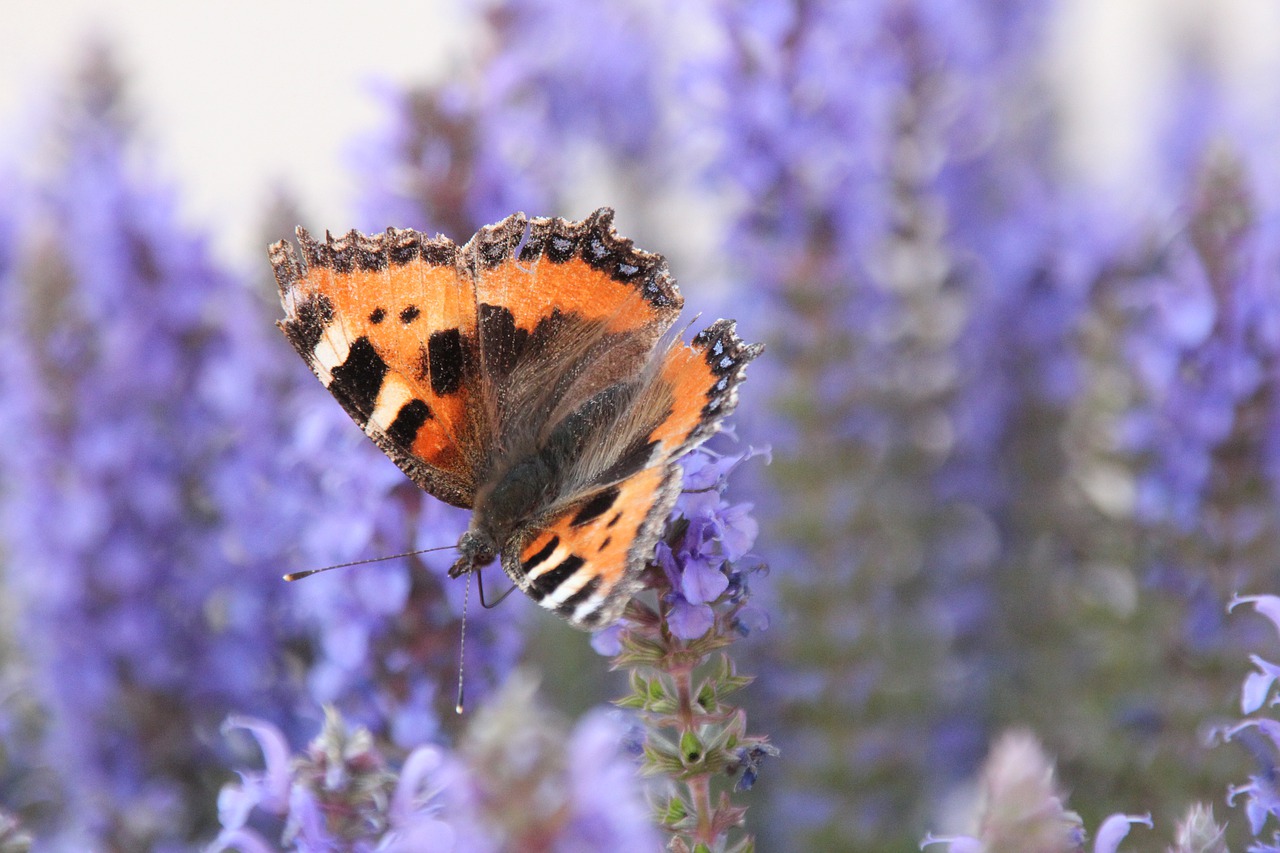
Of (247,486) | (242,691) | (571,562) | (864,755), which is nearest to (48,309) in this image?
(247,486)

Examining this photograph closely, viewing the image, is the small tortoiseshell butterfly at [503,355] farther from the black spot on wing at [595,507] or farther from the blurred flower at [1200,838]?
the blurred flower at [1200,838]

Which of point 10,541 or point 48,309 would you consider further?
point 10,541

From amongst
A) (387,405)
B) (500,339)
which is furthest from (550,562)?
(500,339)

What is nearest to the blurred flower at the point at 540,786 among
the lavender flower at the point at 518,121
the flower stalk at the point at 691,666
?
the flower stalk at the point at 691,666

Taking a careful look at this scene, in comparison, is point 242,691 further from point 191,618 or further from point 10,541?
point 10,541

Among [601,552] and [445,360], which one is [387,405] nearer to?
[445,360]

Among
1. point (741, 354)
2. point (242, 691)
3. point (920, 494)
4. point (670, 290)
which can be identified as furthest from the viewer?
point (920, 494)
